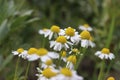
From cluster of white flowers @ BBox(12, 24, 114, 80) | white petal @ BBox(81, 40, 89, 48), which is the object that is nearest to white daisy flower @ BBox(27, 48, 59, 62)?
cluster of white flowers @ BBox(12, 24, 114, 80)

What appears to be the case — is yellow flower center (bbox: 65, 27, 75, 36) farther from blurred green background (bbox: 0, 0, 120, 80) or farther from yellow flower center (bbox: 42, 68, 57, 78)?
blurred green background (bbox: 0, 0, 120, 80)

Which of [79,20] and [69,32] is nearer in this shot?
[69,32]

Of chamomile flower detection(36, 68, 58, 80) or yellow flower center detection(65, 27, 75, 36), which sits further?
yellow flower center detection(65, 27, 75, 36)

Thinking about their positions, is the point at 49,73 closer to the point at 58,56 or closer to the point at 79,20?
the point at 58,56

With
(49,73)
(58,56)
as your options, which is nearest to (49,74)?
(49,73)

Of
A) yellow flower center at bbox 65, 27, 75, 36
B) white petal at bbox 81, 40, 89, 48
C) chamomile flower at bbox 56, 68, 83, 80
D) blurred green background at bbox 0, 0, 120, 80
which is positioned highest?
blurred green background at bbox 0, 0, 120, 80

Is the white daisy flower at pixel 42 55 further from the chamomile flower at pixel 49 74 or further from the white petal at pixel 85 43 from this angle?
the white petal at pixel 85 43

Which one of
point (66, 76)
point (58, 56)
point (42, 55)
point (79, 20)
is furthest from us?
point (79, 20)

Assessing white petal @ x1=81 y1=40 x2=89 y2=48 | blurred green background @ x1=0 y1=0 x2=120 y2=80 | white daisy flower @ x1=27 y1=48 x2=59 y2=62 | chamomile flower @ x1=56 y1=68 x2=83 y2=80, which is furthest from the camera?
blurred green background @ x1=0 y1=0 x2=120 y2=80

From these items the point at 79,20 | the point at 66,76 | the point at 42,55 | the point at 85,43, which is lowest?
the point at 66,76

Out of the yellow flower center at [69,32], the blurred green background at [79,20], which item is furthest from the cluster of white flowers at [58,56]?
the blurred green background at [79,20]

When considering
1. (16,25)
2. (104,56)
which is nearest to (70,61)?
(104,56)

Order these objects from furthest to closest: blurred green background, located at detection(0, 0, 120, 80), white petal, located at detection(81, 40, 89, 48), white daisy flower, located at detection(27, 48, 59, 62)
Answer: blurred green background, located at detection(0, 0, 120, 80) < white petal, located at detection(81, 40, 89, 48) < white daisy flower, located at detection(27, 48, 59, 62)

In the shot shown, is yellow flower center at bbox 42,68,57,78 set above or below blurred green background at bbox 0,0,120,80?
below
